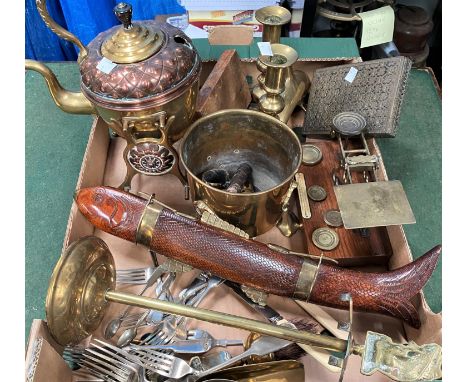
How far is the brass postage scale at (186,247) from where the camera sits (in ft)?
3.35

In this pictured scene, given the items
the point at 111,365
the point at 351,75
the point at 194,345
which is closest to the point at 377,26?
the point at 351,75

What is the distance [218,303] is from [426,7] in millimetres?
2164

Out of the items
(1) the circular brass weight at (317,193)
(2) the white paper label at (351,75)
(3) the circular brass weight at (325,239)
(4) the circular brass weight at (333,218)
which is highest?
(2) the white paper label at (351,75)

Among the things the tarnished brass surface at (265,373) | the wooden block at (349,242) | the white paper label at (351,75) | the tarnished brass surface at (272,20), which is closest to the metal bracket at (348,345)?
the tarnished brass surface at (265,373)

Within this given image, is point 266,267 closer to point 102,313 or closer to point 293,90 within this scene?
point 102,313

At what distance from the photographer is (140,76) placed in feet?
3.66

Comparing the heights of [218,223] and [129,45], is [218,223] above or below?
below

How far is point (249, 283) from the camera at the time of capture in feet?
3.70

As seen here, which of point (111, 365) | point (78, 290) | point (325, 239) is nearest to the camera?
point (78, 290)

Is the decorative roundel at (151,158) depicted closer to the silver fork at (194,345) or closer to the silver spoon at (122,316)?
the silver spoon at (122,316)

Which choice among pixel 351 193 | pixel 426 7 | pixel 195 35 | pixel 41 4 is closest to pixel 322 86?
pixel 351 193

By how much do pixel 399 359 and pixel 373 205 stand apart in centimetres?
45

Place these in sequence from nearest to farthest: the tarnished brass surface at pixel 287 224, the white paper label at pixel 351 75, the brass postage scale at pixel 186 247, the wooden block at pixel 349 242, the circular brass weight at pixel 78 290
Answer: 1. the circular brass weight at pixel 78 290
2. the brass postage scale at pixel 186 247
3. the wooden block at pixel 349 242
4. the tarnished brass surface at pixel 287 224
5. the white paper label at pixel 351 75

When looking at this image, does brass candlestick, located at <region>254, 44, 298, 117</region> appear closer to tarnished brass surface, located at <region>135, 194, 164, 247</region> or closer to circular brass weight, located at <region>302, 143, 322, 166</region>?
circular brass weight, located at <region>302, 143, 322, 166</region>
